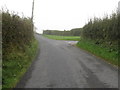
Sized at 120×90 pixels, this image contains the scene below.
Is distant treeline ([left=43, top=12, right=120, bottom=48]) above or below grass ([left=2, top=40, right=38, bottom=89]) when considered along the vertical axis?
above

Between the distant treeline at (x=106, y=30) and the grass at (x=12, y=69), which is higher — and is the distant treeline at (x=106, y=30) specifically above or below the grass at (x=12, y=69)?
above

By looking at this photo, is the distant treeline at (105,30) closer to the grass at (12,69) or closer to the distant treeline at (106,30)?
the distant treeline at (106,30)

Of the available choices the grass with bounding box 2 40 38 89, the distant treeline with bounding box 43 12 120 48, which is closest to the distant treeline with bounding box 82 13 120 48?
the distant treeline with bounding box 43 12 120 48

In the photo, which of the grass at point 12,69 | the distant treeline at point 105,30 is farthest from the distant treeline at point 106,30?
the grass at point 12,69

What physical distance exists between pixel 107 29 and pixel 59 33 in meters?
51.0

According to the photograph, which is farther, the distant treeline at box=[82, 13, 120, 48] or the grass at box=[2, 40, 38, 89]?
the distant treeline at box=[82, 13, 120, 48]

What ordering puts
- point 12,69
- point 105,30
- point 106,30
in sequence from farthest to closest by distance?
point 105,30
point 106,30
point 12,69

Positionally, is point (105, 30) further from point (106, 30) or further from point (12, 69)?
point (12, 69)

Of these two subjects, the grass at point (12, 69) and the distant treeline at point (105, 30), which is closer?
the grass at point (12, 69)

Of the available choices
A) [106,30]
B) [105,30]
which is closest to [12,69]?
[106,30]

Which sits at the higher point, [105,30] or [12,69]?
[105,30]

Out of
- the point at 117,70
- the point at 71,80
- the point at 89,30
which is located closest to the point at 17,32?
the point at 71,80

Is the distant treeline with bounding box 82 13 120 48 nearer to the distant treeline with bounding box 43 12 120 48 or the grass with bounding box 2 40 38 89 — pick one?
the distant treeline with bounding box 43 12 120 48

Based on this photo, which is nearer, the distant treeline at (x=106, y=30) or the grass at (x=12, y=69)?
the grass at (x=12, y=69)
